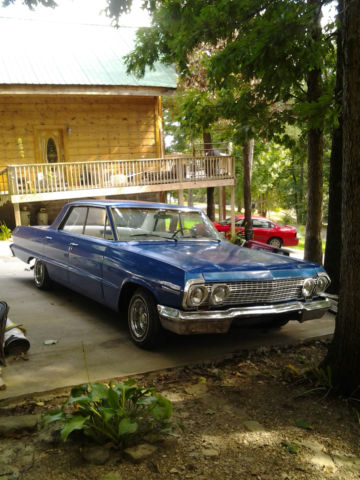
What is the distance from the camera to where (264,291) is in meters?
4.64

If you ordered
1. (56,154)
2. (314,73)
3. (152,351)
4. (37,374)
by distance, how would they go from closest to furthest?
(37,374), (152,351), (314,73), (56,154)

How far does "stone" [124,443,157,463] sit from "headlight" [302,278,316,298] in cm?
270

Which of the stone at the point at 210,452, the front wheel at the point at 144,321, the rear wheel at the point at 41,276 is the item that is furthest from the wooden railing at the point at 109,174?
the stone at the point at 210,452

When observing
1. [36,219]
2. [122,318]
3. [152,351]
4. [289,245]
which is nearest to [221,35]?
[122,318]

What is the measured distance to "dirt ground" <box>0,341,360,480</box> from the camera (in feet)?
8.93

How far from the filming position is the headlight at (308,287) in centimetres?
498

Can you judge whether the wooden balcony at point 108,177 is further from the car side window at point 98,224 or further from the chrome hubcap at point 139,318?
the chrome hubcap at point 139,318

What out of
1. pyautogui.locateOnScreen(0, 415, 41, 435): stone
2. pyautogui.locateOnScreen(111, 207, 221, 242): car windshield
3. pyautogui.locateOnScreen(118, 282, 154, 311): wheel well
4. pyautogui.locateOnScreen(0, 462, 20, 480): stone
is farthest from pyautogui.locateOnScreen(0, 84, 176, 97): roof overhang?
pyautogui.locateOnScreen(0, 462, 20, 480): stone

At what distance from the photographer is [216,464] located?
2.81 m

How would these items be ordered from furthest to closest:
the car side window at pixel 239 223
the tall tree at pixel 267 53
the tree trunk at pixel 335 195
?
the car side window at pixel 239 223
the tree trunk at pixel 335 195
the tall tree at pixel 267 53

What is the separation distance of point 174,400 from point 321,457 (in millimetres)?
1239

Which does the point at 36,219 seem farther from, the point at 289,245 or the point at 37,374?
the point at 37,374

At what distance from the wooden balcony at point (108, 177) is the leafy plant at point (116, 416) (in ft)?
39.8

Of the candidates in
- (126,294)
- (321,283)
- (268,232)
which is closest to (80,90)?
(268,232)
